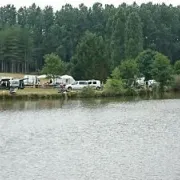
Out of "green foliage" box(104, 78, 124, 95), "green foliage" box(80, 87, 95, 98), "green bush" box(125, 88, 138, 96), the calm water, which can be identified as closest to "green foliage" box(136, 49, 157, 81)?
"green bush" box(125, 88, 138, 96)

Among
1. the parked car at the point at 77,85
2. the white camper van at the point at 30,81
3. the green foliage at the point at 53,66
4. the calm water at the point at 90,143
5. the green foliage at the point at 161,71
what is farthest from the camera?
the green foliage at the point at 53,66

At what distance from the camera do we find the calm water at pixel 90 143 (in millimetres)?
20375

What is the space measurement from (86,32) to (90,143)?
197ft

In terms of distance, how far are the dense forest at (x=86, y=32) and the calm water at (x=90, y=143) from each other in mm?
39822

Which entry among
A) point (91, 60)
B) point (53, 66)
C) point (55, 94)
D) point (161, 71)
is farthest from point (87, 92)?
point (53, 66)

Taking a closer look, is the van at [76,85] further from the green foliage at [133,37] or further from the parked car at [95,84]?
the green foliage at [133,37]

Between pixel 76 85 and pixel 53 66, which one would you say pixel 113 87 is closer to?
pixel 76 85

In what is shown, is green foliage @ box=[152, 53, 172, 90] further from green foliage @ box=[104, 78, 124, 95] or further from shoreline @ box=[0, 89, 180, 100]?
green foliage @ box=[104, 78, 124, 95]

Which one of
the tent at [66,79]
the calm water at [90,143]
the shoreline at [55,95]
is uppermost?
the tent at [66,79]

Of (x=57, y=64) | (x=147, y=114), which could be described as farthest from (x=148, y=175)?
(x=57, y=64)

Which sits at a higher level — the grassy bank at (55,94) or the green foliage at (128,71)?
the green foliage at (128,71)

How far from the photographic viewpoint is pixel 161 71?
64.5m

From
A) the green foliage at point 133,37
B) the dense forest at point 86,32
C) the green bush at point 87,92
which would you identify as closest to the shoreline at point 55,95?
the green bush at point 87,92

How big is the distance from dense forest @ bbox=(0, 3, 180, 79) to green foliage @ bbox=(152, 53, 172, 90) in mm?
13351
